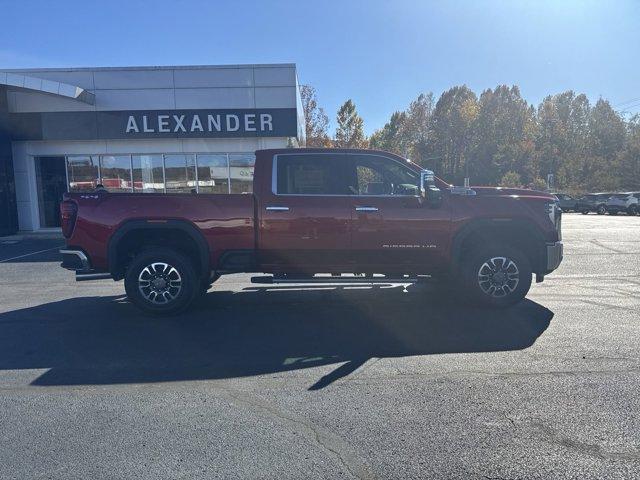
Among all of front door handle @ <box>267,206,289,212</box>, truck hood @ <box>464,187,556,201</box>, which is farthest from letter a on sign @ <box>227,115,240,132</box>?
truck hood @ <box>464,187,556,201</box>

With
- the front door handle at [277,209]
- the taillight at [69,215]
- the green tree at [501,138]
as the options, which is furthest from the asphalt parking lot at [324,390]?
the green tree at [501,138]

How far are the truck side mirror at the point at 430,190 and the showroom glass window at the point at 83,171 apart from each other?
15920mm

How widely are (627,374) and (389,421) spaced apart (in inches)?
94.1

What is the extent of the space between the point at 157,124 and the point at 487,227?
47.2ft

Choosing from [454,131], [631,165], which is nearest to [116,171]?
[631,165]

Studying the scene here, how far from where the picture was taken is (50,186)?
18.9 m

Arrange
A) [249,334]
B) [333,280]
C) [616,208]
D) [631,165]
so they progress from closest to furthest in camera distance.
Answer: [249,334] → [333,280] → [616,208] → [631,165]

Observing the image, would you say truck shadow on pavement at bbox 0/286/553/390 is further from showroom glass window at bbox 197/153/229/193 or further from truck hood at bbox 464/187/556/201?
showroom glass window at bbox 197/153/229/193

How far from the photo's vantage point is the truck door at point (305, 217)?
20.6 feet

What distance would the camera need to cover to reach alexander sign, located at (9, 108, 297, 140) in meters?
17.3

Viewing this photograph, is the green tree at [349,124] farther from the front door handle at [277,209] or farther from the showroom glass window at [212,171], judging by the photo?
the front door handle at [277,209]

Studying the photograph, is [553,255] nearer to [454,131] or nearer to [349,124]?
[349,124]

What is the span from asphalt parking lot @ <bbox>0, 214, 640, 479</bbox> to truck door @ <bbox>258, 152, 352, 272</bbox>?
776 millimetres

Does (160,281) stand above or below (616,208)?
above
